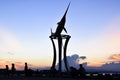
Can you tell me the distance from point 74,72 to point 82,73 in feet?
3.89

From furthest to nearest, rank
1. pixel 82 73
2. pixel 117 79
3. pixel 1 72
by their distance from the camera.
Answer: pixel 1 72, pixel 82 73, pixel 117 79

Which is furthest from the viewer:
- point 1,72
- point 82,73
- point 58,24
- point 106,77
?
point 1,72

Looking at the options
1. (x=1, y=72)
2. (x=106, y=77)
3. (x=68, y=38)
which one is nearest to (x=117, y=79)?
(x=106, y=77)

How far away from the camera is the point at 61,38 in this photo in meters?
59.8

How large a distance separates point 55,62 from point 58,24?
806 cm

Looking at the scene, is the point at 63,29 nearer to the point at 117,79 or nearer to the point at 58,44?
the point at 58,44

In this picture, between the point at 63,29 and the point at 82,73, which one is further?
the point at 63,29

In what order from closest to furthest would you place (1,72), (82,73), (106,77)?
(106,77) → (82,73) → (1,72)

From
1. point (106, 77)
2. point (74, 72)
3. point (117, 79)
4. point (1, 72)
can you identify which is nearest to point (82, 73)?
point (74, 72)

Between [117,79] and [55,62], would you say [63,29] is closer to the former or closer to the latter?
[55,62]

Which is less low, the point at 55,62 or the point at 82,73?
the point at 55,62

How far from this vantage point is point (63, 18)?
5922 centimetres

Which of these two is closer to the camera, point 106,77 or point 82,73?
point 106,77

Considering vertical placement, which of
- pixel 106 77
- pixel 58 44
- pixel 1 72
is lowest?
pixel 106 77
